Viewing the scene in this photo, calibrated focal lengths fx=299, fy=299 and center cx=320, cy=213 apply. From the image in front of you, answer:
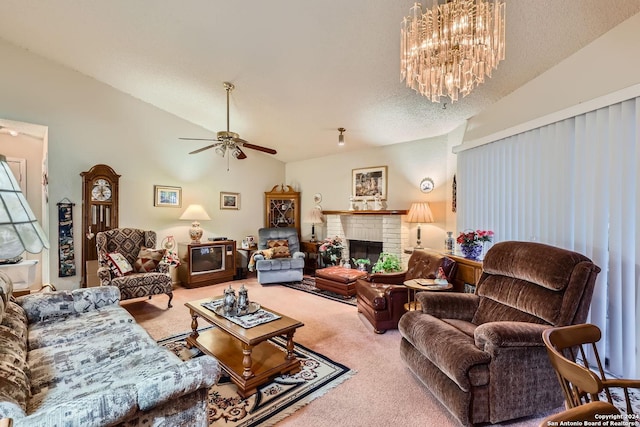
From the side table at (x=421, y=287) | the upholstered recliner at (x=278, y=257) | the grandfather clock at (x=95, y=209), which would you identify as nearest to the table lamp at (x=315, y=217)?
the upholstered recliner at (x=278, y=257)

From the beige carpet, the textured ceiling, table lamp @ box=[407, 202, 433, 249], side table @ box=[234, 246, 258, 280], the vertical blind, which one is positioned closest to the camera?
the beige carpet

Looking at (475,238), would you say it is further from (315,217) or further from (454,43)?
(315,217)

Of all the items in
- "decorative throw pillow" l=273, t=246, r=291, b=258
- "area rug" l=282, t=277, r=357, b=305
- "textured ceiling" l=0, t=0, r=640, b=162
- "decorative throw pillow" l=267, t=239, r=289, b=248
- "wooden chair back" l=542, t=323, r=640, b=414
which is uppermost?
"textured ceiling" l=0, t=0, r=640, b=162

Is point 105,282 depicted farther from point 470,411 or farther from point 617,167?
point 617,167

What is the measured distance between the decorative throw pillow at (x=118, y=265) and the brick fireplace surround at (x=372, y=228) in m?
3.61

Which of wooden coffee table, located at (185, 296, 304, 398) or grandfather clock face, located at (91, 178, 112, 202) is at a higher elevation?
grandfather clock face, located at (91, 178, 112, 202)

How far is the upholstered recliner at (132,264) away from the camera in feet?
12.9

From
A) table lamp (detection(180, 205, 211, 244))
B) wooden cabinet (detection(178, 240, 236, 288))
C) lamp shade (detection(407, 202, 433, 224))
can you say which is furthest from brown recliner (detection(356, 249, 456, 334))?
table lamp (detection(180, 205, 211, 244))

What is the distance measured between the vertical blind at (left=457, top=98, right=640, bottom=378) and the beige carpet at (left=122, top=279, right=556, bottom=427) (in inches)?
44.9

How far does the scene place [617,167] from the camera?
7.36 ft

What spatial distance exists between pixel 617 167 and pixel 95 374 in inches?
149

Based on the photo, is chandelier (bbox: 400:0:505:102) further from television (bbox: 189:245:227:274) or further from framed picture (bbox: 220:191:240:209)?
framed picture (bbox: 220:191:240:209)

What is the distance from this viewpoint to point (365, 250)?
598 centimetres

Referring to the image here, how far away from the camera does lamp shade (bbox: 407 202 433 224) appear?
4.65 m
